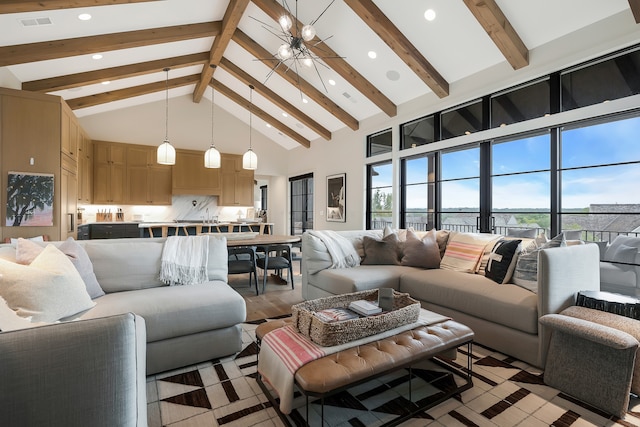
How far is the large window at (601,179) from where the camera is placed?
2920mm

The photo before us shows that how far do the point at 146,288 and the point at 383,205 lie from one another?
4.40 meters

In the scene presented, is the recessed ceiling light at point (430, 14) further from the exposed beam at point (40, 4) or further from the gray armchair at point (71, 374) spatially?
the gray armchair at point (71, 374)

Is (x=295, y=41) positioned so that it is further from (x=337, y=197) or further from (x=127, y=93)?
(x=127, y=93)

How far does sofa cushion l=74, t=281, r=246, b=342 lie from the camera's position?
6.56ft

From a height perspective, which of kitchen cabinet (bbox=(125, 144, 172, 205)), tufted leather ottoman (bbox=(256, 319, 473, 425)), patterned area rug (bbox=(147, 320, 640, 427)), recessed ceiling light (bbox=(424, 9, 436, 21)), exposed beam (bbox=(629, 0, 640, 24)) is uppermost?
recessed ceiling light (bbox=(424, 9, 436, 21))

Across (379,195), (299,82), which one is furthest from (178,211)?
(379,195)

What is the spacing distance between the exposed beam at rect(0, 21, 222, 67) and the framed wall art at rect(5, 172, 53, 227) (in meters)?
1.32

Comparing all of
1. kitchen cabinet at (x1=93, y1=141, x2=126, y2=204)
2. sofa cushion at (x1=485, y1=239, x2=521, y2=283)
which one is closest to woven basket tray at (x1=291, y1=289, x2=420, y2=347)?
sofa cushion at (x1=485, y1=239, x2=521, y2=283)

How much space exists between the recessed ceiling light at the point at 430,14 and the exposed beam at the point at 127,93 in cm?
524

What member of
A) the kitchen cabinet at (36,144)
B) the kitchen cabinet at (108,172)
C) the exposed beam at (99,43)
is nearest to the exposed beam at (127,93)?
the kitchen cabinet at (108,172)

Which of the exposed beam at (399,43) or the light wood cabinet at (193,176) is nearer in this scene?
the exposed beam at (399,43)

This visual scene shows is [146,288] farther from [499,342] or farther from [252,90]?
[252,90]

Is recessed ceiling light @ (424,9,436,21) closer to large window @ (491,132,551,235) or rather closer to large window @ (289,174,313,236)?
large window @ (491,132,551,235)

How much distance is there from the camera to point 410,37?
3.96m
